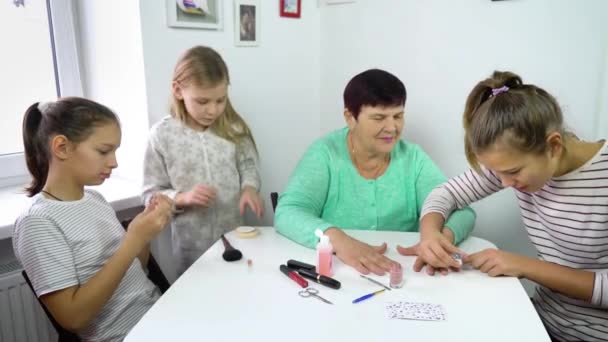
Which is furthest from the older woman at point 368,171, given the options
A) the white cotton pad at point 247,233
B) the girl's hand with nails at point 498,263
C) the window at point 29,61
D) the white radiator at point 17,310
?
the window at point 29,61

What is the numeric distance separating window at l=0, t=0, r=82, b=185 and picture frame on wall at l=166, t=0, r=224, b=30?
1.57 ft

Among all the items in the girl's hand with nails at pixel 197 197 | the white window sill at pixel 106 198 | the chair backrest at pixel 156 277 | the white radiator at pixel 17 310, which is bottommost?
the white radiator at pixel 17 310

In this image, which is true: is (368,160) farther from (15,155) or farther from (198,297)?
(15,155)

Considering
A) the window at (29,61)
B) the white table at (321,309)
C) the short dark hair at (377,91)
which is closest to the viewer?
the white table at (321,309)

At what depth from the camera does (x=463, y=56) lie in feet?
6.70

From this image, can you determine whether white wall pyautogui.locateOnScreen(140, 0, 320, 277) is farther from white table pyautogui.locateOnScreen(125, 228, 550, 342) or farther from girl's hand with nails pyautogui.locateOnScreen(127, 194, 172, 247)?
white table pyautogui.locateOnScreen(125, 228, 550, 342)

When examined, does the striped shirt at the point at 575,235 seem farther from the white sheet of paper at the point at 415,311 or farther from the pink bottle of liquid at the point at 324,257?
the pink bottle of liquid at the point at 324,257

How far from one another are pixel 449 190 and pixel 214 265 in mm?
802

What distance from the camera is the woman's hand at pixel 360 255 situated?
4.15ft

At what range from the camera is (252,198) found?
1.74 m

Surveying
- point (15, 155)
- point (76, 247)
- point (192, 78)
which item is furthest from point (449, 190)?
point (15, 155)

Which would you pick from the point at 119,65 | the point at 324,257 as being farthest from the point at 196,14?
the point at 324,257

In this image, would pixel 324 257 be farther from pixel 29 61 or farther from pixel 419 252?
pixel 29 61

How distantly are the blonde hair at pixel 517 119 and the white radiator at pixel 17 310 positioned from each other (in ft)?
5.32
